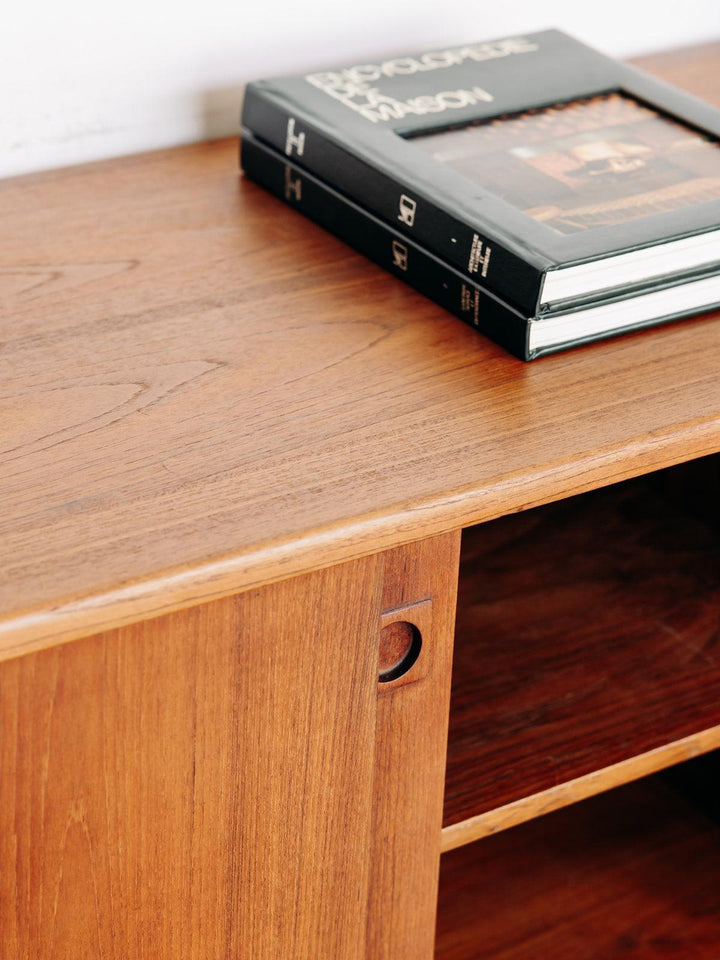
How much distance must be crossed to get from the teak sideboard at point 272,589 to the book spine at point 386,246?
0.03 ft

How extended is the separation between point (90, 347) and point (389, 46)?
42cm

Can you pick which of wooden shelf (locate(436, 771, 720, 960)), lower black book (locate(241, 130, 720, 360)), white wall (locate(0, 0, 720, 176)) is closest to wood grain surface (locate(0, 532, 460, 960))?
lower black book (locate(241, 130, 720, 360))

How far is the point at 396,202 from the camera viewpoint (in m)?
0.68

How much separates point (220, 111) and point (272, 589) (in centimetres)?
47

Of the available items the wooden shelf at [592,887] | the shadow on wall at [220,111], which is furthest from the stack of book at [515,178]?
the wooden shelf at [592,887]

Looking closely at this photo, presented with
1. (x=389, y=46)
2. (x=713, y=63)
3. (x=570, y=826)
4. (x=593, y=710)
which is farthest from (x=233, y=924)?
(x=713, y=63)

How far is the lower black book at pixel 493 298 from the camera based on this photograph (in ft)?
2.05

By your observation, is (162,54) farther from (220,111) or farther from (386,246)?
(386,246)

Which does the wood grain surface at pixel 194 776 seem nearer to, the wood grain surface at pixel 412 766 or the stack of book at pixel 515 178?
the wood grain surface at pixel 412 766

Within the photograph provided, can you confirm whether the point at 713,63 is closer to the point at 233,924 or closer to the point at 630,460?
the point at 630,460

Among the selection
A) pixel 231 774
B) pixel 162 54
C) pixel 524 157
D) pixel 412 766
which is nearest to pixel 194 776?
pixel 231 774

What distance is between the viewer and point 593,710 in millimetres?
737

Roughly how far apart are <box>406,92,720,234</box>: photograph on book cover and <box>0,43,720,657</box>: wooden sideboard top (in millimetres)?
71

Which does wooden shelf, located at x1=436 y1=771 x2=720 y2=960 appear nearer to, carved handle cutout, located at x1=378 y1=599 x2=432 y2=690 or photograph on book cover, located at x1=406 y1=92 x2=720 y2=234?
carved handle cutout, located at x1=378 y1=599 x2=432 y2=690
